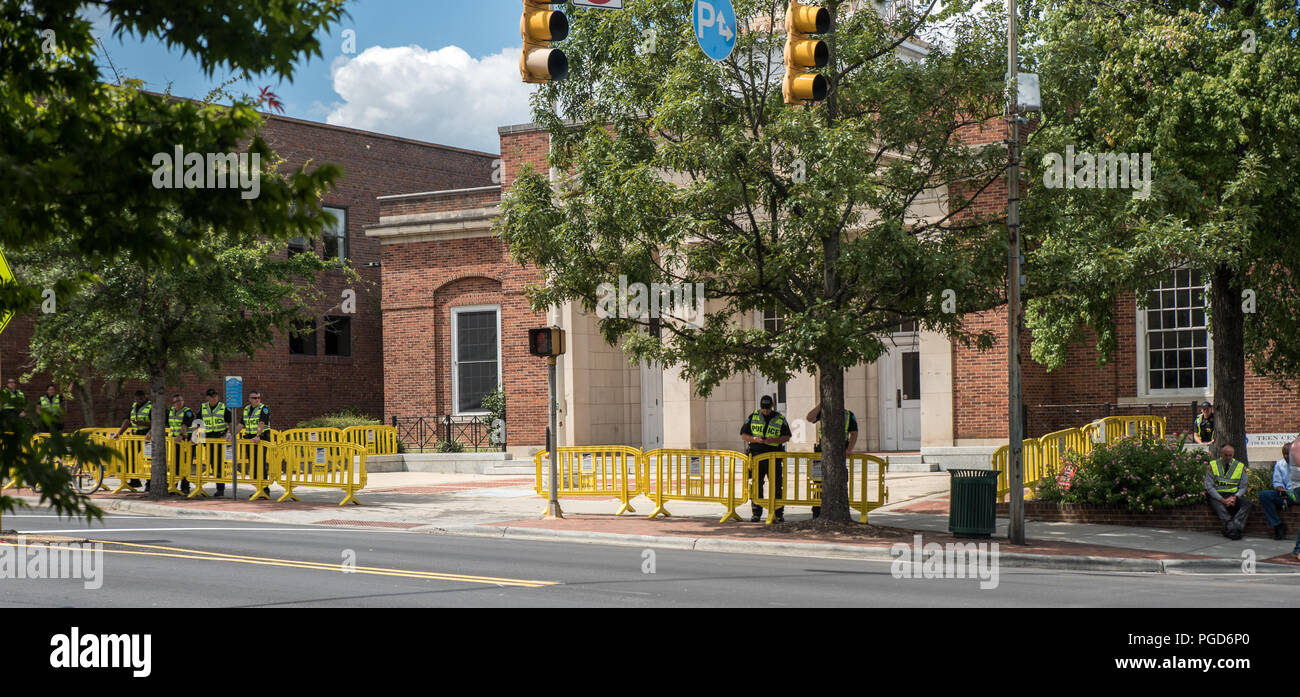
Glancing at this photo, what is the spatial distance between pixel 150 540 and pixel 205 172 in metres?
11.1

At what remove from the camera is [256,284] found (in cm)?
2064

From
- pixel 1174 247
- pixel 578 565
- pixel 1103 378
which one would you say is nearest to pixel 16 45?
pixel 578 565

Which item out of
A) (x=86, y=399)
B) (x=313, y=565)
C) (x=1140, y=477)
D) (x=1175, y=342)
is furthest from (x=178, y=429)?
(x=1175, y=342)

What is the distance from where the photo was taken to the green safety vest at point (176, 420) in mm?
21656

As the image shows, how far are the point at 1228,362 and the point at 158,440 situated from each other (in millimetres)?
17314

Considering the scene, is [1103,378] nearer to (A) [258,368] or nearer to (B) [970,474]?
(B) [970,474]

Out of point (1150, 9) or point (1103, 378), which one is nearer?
point (1150, 9)

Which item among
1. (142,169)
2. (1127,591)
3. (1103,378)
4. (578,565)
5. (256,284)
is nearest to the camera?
(142,169)

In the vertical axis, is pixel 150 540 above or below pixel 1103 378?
below

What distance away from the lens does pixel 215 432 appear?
21594 mm

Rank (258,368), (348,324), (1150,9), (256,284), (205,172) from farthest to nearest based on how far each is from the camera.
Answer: (348,324), (258,368), (256,284), (1150,9), (205,172)

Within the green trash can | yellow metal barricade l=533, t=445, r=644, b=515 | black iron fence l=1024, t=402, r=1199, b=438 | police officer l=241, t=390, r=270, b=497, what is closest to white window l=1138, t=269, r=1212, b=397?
black iron fence l=1024, t=402, r=1199, b=438

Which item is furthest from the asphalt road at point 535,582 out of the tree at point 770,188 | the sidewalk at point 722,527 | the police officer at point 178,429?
the police officer at point 178,429

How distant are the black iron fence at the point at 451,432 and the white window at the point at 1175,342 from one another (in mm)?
14295
